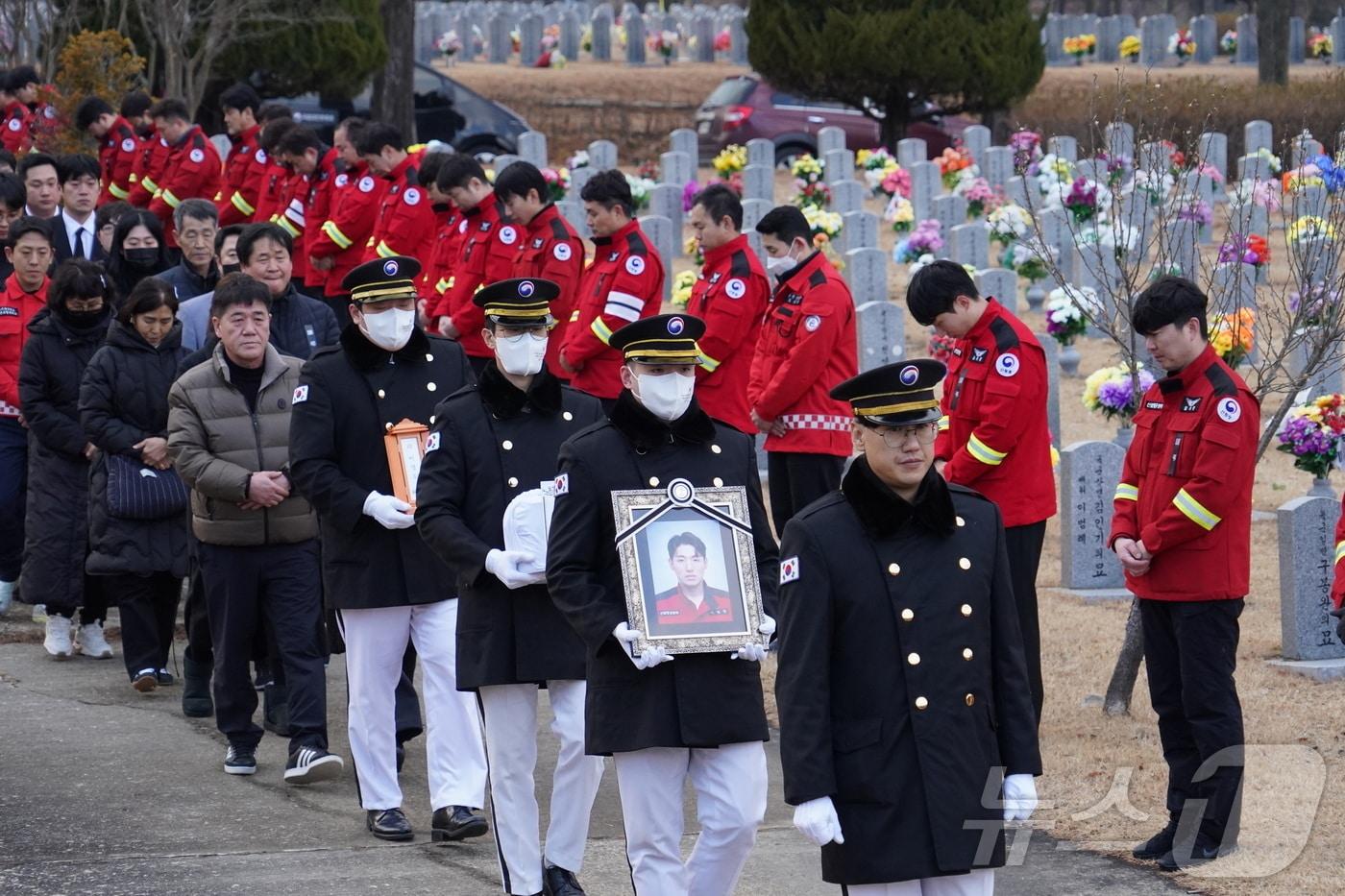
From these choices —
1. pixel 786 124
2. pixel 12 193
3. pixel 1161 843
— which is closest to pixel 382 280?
pixel 1161 843

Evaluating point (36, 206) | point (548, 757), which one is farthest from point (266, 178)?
point (548, 757)

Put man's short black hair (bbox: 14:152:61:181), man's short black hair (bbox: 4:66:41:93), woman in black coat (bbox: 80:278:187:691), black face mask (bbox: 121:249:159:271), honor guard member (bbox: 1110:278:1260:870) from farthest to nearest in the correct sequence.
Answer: man's short black hair (bbox: 4:66:41:93)
man's short black hair (bbox: 14:152:61:181)
black face mask (bbox: 121:249:159:271)
woman in black coat (bbox: 80:278:187:691)
honor guard member (bbox: 1110:278:1260:870)

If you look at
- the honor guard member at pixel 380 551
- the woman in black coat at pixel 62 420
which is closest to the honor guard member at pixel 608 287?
the woman in black coat at pixel 62 420

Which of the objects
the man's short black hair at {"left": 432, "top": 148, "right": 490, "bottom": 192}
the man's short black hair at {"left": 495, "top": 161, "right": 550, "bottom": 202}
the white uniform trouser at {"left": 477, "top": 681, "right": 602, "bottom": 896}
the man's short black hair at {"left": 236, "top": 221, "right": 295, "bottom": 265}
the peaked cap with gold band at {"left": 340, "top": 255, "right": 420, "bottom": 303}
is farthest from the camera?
the man's short black hair at {"left": 432, "top": 148, "right": 490, "bottom": 192}

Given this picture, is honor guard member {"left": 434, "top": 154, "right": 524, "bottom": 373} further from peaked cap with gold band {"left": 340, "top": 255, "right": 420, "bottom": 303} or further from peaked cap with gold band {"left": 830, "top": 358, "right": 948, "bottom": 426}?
peaked cap with gold band {"left": 830, "top": 358, "right": 948, "bottom": 426}

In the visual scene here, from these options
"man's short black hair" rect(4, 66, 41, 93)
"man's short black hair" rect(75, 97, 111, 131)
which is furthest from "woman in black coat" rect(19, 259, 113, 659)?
"man's short black hair" rect(4, 66, 41, 93)

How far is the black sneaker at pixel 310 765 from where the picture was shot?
718 centimetres

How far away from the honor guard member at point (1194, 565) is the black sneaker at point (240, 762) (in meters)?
3.18

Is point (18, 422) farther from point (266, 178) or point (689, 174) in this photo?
point (689, 174)

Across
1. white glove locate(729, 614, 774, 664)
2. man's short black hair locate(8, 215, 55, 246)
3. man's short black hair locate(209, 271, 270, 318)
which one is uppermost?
man's short black hair locate(8, 215, 55, 246)

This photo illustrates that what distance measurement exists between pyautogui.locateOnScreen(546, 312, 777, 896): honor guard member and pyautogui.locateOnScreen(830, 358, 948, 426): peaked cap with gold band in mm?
916

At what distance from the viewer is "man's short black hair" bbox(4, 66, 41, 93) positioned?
706 inches

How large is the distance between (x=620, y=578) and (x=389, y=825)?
1778 millimetres

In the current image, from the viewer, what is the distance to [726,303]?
9.38 metres
